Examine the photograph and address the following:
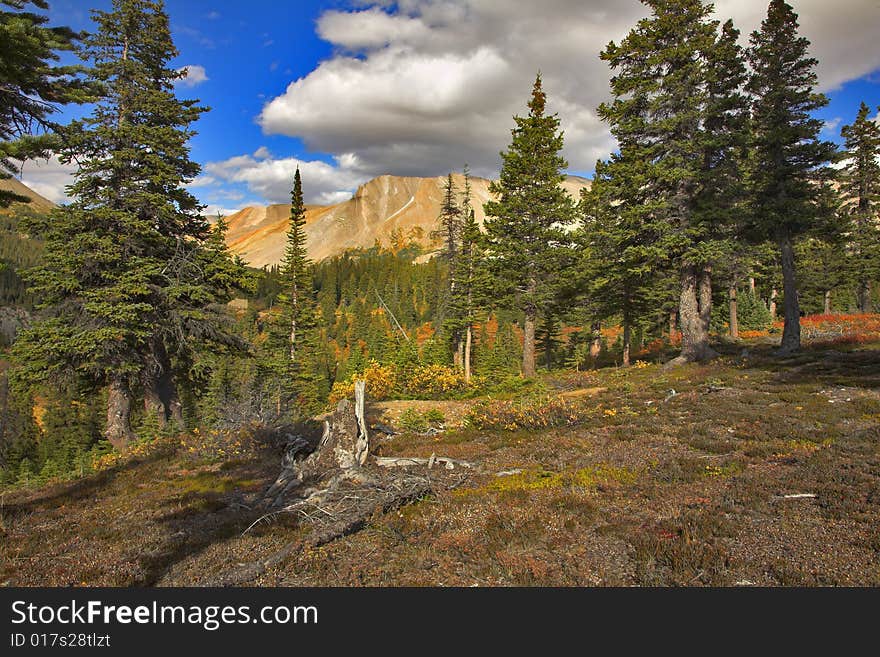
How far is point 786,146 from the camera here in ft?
70.6

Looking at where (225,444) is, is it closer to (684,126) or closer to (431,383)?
(431,383)

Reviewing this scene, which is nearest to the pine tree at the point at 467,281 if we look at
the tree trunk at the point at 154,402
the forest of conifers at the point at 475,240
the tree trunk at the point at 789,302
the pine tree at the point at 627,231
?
the forest of conifers at the point at 475,240

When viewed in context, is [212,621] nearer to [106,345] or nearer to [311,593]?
[311,593]

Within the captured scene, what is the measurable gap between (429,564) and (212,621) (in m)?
2.56

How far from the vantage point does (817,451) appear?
9.16m

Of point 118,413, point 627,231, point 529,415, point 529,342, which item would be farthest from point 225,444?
point 627,231

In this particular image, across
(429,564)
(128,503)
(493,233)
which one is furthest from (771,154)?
(128,503)

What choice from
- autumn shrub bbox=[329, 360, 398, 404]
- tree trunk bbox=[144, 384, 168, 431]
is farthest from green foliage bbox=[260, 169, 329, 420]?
tree trunk bbox=[144, 384, 168, 431]

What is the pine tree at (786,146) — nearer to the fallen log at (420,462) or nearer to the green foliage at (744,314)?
the fallen log at (420,462)

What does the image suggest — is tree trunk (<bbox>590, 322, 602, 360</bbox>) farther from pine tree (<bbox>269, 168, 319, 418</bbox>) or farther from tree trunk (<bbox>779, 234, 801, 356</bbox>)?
pine tree (<bbox>269, 168, 319, 418</bbox>)

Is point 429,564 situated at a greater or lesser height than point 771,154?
lesser

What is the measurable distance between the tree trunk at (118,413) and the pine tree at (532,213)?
64.7 ft

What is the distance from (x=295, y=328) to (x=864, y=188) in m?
50.5

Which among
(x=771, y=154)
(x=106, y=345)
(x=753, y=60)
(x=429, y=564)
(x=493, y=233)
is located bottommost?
(x=429, y=564)
